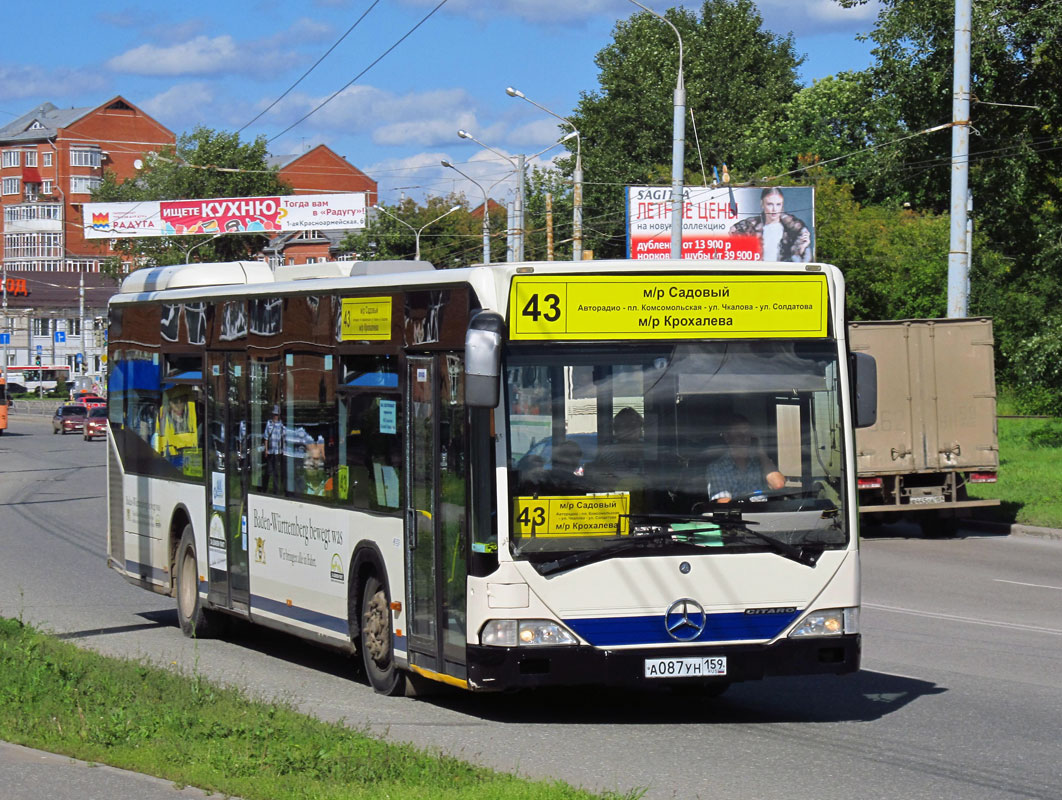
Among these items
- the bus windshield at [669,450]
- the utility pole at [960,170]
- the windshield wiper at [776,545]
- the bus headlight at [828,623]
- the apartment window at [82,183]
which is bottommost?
Result: the bus headlight at [828,623]

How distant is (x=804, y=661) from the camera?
28.8ft

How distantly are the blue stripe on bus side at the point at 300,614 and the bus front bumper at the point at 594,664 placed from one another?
2.28 m

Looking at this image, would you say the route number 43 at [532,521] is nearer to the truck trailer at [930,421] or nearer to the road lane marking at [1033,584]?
the road lane marking at [1033,584]

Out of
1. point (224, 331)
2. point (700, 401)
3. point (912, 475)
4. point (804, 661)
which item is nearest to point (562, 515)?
point (700, 401)

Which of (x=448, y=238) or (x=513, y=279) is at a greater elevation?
(x=448, y=238)

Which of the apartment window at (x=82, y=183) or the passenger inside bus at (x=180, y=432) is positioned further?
the apartment window at (x=82, y=183)

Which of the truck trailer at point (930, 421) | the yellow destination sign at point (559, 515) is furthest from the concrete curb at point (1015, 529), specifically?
the yellow destination sign at point (559, 515)

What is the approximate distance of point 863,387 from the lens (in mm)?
9109

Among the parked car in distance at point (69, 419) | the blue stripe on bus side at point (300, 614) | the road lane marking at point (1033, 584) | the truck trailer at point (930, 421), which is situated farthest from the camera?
the parked car in distance at point (69, 419)

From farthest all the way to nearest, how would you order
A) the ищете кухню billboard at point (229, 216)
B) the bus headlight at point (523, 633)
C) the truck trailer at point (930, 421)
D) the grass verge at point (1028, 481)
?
the ищете кухню billboard at point (229, 216)
the grass verge at point (1028, 481)
the truck trailer at point (930, 421)
the bus headlight at point (523, 633)

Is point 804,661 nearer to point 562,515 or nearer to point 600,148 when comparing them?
point 562,515

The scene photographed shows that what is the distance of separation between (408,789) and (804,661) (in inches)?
120

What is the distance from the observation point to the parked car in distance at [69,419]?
72.1 meters

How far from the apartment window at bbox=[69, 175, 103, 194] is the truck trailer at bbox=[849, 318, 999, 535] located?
4791 inches
